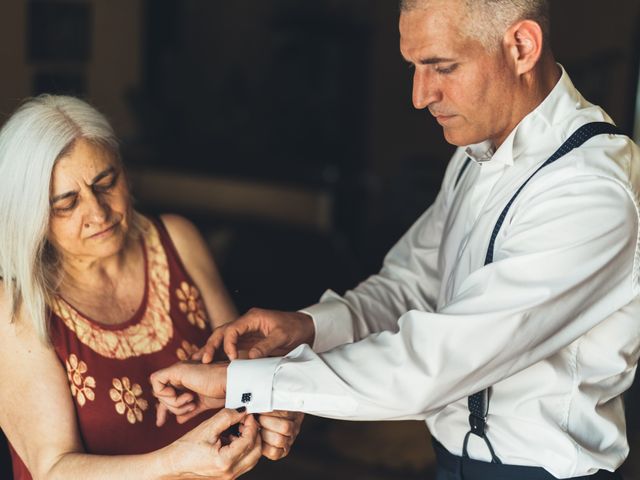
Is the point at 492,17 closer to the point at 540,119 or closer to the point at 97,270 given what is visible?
the point at 540,119

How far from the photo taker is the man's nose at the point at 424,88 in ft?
6.15

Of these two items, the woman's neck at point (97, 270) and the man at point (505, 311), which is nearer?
the man at point (505, 311)

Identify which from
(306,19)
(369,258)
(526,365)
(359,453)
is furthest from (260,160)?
(526,365)

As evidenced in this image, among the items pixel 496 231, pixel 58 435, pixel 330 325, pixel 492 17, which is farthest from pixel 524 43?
pixel 58 435

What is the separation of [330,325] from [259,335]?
0.19m

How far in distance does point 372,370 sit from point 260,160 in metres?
5.98

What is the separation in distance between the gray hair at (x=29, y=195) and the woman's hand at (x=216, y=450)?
417 millimetres

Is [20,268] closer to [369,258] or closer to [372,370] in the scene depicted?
[372,370]

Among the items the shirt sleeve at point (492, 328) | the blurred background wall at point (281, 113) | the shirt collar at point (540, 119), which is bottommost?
the blurred background wall at point (281, 113)

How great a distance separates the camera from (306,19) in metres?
9.29

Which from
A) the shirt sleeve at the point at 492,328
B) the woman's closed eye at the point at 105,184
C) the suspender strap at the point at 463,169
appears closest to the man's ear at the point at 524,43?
the shirt sleeve at the point at 492,328

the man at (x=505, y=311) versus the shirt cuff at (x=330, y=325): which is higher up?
the man at (x=505, y=311)

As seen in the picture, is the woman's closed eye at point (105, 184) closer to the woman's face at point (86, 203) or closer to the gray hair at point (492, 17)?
the woman's face at point (86, 203)

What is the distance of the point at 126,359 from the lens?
216 centimetres
